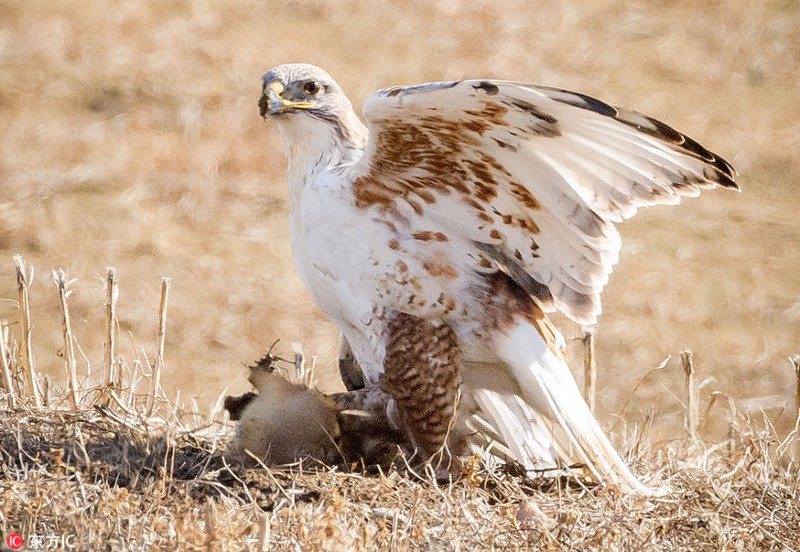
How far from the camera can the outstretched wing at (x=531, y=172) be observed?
4039mm

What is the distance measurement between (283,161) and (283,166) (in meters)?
0.07

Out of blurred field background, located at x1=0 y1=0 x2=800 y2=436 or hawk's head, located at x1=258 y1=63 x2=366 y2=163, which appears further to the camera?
blurred field background, located at x1=0 y1=0 x2=800 y2=436

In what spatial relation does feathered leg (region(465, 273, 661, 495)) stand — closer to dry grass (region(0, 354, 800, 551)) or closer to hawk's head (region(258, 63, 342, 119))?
dry grass (region(0, 354, 800, 551))

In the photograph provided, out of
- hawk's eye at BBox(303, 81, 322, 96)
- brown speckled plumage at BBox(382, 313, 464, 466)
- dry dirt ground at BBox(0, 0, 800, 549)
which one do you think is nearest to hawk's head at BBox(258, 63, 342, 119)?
hawk's eye at BBox(303, 81, 322, 96)

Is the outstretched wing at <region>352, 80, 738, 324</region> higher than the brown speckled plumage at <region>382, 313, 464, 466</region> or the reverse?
higher

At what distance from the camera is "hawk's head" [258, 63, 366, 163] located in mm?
4660

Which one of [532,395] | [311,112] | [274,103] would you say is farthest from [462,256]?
[274,103]

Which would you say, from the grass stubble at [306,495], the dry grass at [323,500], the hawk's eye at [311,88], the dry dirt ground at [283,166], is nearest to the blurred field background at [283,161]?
the dry dirt ground at [283,166]

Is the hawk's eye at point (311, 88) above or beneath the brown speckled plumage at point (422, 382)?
above

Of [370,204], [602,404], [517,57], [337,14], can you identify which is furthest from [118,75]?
[370,204]

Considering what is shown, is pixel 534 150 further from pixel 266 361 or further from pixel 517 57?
pixel 517 57

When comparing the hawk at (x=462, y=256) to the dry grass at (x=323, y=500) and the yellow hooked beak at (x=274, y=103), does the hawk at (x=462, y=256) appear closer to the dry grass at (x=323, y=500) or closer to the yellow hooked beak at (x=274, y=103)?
the yellow hooked beak at (x=274, y=103)

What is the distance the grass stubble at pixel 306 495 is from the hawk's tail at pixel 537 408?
132mm

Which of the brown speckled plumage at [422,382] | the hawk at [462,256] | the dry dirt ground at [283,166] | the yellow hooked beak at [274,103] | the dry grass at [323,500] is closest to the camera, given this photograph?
the dry grass at [323,500]
